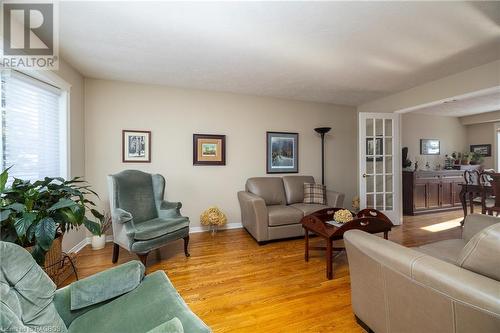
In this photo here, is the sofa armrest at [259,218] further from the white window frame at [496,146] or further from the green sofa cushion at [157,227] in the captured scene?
the white window frame at [496,146]

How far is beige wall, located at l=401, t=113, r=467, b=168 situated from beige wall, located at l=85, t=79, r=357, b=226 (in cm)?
195

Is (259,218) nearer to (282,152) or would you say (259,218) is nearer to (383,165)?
(282,152)

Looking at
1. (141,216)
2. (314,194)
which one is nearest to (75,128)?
(141,216)

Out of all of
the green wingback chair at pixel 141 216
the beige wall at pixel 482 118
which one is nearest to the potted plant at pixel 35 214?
the green wingback chair at pixel 141 216

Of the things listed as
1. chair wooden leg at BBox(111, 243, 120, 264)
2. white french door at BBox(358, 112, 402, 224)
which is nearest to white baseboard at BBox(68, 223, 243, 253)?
chair wooden leg at BBox(111, 243, 120, 264)

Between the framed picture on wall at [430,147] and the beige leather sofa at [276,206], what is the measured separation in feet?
10.7

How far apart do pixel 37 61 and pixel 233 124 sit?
241 centimetres

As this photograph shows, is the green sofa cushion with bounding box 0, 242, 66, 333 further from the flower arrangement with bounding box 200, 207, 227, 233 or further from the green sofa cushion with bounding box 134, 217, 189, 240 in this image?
the flower arrangement with bounding box 200, 207, 227, 233

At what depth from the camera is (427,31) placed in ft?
6.35

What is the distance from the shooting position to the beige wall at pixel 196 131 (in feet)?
10.0

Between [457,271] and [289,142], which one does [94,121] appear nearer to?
[289,142]

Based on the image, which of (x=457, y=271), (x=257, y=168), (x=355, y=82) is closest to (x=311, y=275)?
(x=457, y=271)

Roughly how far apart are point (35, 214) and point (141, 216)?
1294 millimetres

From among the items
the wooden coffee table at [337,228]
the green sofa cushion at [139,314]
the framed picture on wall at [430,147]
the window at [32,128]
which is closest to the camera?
the green sofa cushion at [139,314]
